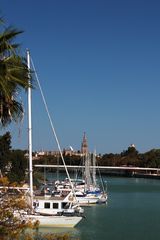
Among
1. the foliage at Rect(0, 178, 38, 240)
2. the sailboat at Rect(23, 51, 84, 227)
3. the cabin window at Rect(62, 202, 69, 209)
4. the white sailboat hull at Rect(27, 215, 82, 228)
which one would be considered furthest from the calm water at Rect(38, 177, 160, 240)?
the foliage at Rect(0, 178, 38, 240)

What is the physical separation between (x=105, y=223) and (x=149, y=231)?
511 cm

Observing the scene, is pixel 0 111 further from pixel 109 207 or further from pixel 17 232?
pixel 109 207

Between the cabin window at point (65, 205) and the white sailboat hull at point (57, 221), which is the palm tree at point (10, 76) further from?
the cabin window at point (65, 205)

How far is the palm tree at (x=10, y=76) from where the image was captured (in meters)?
7.82

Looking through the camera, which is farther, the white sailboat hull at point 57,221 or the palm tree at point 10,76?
the white sailboat hull at point 57,221

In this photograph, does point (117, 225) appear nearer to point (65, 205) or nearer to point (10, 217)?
point (65, 205)

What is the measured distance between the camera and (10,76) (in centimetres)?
789

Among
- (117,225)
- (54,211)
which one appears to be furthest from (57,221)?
(117,225)

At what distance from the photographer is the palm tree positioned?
782 cm

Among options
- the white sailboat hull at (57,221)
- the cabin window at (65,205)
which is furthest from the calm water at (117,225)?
the cabin window at (65,205)

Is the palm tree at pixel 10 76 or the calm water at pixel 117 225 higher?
the palm tree at pixel 10 76

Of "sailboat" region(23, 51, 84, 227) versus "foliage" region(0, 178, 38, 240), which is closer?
"foliage" region(0, 178, 38, 240)

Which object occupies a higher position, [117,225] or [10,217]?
[10,217]

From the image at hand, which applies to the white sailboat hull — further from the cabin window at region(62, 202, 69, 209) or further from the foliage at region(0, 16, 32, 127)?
the foliage at region(0, 16, 32, 127)
